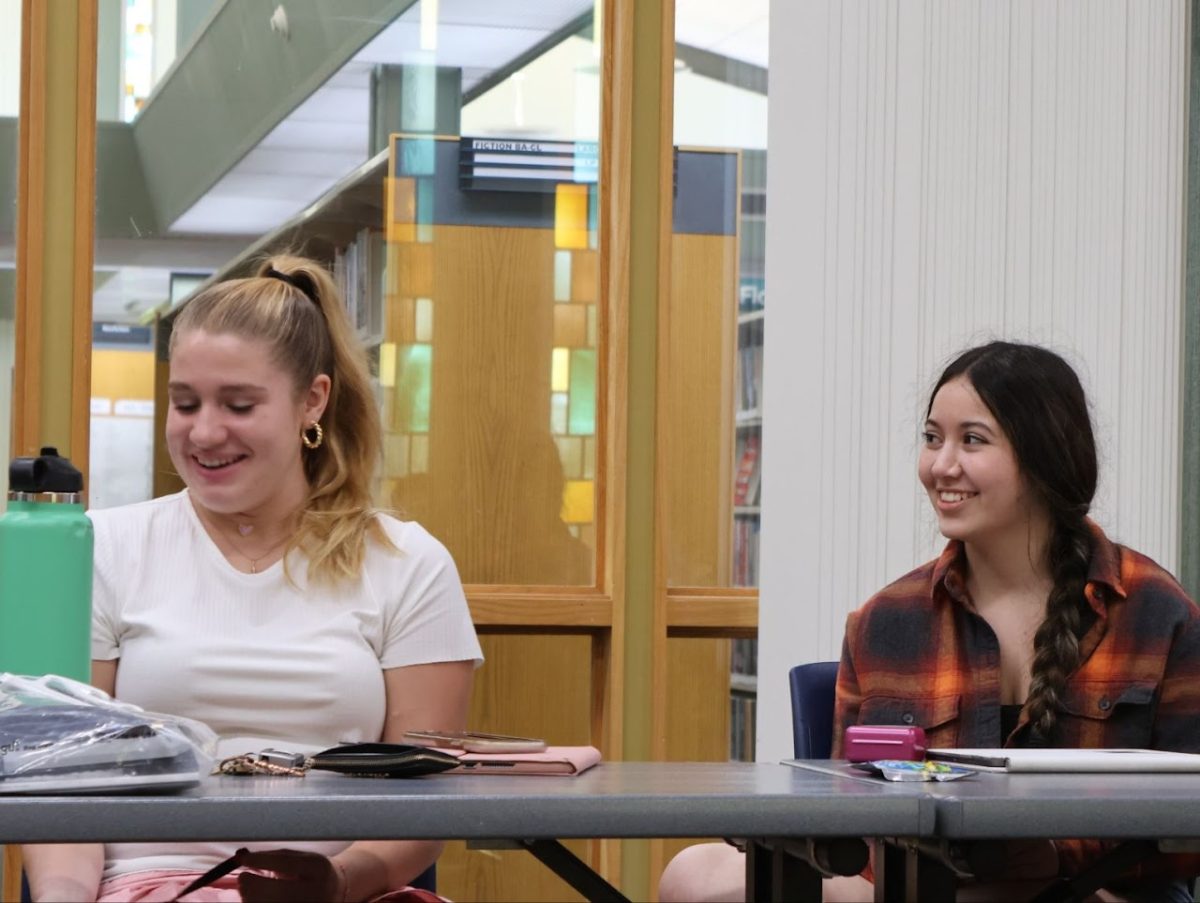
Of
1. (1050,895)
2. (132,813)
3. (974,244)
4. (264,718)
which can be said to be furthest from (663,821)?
(974,244)

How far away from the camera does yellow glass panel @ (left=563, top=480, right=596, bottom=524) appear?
3.69m

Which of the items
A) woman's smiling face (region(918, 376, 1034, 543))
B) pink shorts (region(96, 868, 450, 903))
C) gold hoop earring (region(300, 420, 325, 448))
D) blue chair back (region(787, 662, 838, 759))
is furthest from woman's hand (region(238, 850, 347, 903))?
woman's smiling face (region(918, 376, 1034, 543))

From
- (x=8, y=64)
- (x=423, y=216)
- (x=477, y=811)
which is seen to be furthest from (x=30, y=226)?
(x=477, y=811)

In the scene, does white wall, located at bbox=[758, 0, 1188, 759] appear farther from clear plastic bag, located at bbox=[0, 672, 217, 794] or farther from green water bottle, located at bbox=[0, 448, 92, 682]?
clear plastic bag, located at bbox=[0, 672, 217, 794]

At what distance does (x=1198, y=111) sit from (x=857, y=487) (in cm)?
113

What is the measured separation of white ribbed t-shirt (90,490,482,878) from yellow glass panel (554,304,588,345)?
147 cm

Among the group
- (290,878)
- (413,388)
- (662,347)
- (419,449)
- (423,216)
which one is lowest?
(290,878)

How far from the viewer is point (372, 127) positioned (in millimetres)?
3619

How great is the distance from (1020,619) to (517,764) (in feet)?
3.17

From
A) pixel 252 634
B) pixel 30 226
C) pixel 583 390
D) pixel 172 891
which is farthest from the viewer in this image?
pixel 583 390

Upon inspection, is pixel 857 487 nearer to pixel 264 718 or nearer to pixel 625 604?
pixel 625 604

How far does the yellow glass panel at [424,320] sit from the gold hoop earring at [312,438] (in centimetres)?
126

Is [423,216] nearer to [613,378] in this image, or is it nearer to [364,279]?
[364,279]

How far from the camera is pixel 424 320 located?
143 inches
